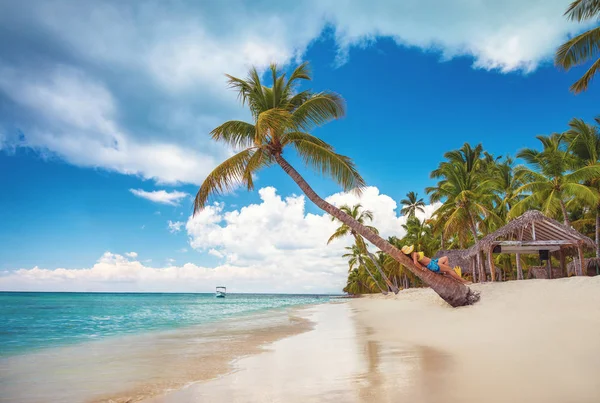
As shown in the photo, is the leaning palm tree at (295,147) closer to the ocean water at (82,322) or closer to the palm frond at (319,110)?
the palm frond at (319,110)

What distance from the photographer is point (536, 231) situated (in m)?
16.8

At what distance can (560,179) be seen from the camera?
67.7 feet

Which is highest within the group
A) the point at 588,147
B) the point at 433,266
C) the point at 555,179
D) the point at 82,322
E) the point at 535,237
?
the point at 588,147

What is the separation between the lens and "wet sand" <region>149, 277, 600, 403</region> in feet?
13.1

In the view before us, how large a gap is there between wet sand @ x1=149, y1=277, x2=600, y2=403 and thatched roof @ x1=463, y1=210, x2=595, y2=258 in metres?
A: 6.93

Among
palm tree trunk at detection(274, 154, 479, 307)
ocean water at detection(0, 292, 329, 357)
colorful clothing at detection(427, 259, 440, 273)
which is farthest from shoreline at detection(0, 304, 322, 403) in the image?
colorful clothing at detection(427, 259, 440, 273)

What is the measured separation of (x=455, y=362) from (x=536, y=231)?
14.1m

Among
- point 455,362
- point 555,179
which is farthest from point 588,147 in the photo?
point 455,362

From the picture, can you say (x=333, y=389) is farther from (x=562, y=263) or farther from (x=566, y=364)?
(x=562, y=263)

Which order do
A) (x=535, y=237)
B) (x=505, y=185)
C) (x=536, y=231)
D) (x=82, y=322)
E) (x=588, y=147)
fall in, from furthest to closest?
(x=505, y=185), (x=82, y=322), (x=588, y=147), (x=536, y=231), (x=535, y=237)

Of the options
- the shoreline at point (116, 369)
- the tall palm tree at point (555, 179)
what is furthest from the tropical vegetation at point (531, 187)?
the shoreline at point (116, 369)

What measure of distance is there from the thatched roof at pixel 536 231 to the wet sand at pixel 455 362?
6.93 m

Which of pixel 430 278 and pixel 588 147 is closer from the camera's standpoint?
pixel 430 278

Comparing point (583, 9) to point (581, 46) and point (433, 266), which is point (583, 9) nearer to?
point (581, 46)
